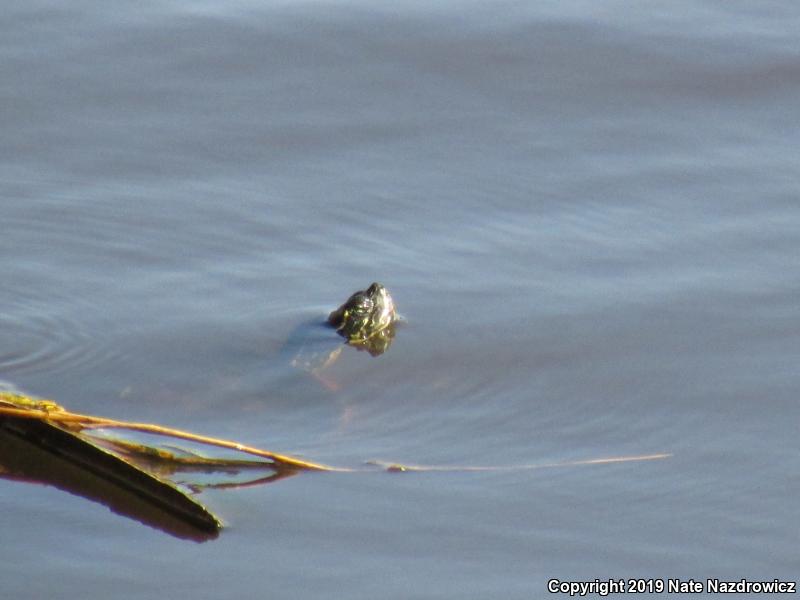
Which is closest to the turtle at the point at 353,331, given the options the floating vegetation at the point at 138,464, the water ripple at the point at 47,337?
the water ripple at the point at 47,337

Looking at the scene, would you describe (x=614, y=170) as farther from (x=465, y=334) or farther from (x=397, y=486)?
(x=397, y=486)

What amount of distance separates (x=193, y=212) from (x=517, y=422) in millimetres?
1749

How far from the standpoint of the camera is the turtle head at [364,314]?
4660 mm

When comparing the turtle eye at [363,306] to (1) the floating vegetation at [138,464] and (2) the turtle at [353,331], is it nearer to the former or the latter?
(2) the turtle at [353,331]

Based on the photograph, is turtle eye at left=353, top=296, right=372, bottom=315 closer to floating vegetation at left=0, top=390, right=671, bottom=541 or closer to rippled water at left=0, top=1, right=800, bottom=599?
rippled water at left=0, top=1, right=800, bottom=599

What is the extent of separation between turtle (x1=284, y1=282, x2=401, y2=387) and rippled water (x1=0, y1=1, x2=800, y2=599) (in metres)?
0.06

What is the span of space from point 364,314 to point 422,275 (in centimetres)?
45

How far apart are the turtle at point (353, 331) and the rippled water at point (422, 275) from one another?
0.20 ft

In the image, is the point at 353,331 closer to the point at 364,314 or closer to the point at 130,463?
the point at 364,314

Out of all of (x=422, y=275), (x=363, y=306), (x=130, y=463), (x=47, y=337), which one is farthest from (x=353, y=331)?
(x=130, y=463)

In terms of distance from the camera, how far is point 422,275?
5.07m

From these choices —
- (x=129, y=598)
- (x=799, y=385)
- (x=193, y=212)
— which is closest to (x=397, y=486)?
(x=129, y=598)

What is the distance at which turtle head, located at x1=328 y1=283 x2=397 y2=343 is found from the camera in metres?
4.66

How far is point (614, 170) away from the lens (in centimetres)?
568
